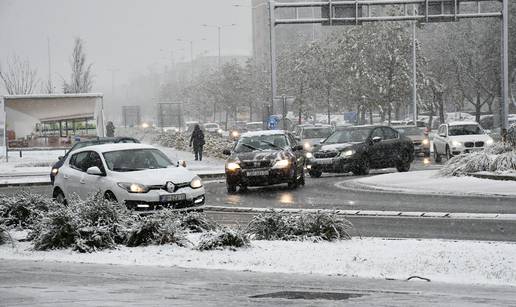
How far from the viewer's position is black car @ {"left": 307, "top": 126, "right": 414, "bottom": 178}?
27.7 meters

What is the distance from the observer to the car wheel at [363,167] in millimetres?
27938

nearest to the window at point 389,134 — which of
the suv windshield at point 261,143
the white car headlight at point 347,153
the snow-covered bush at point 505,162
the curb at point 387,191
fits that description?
the white car headlight at point 347,153

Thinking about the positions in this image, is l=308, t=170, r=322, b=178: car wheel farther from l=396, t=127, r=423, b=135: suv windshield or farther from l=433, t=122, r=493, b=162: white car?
l=396, t=127, r=423, b=135: suv windshield

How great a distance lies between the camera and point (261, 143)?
937 inches

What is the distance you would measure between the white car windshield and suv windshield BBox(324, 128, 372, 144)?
12.0 meters

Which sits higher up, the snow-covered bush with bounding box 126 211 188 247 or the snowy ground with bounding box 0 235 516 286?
the snow-covered bush with bounding box 126 211 188 247

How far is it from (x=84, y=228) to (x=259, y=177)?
1101 centimetres

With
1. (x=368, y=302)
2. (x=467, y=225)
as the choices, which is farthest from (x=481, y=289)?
(x=467, y=225)

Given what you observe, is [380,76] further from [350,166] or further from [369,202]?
[369,202]

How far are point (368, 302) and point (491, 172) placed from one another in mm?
15655

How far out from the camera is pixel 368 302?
807cm

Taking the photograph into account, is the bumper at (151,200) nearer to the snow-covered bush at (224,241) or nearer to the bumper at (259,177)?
the snow-covered bush at (224,241)

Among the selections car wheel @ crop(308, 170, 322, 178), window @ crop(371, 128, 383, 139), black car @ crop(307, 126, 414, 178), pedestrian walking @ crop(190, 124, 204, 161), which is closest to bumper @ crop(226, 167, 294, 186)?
black car @ crop(307, 126, 414, 178)

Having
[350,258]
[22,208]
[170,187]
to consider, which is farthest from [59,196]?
[350,258]
